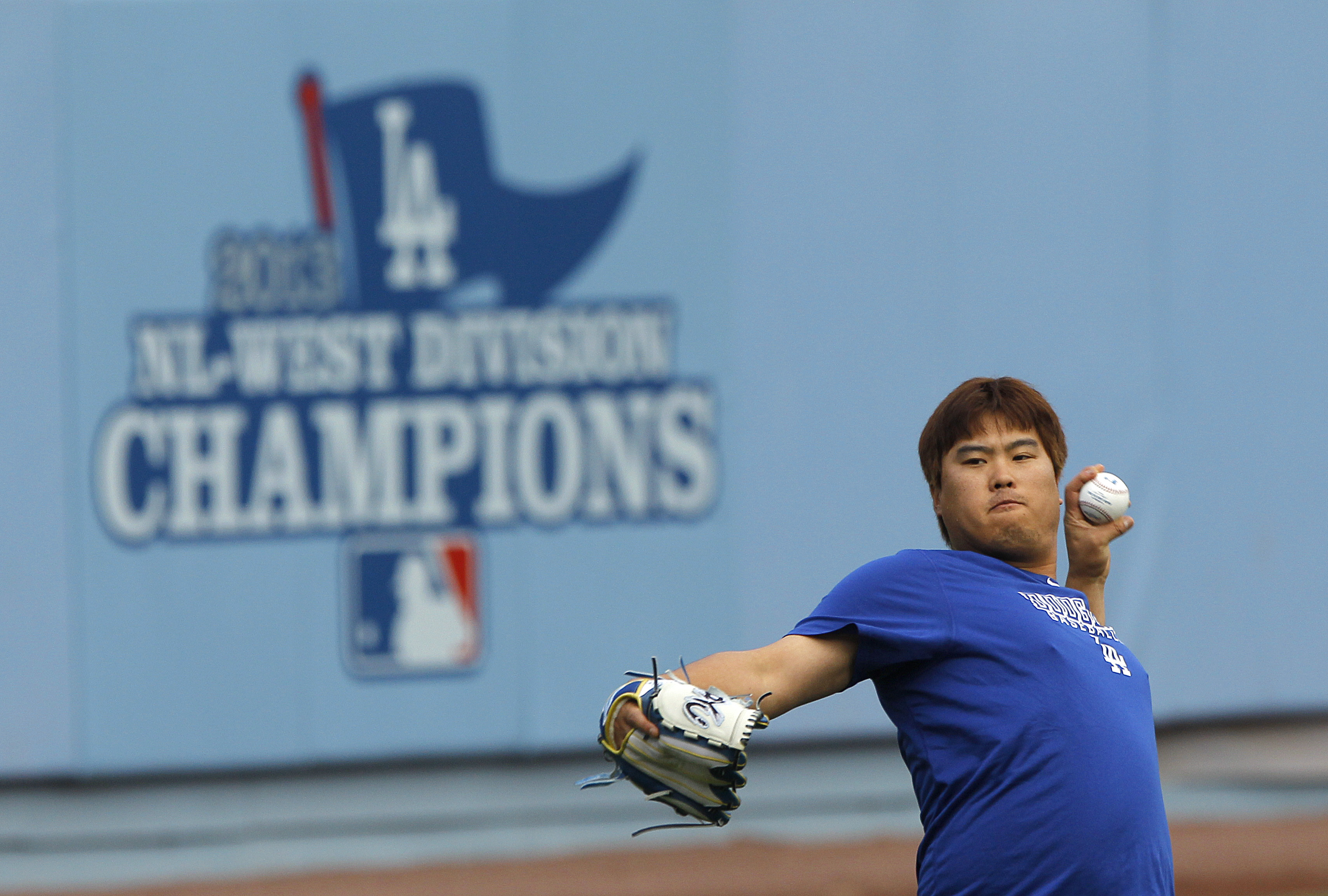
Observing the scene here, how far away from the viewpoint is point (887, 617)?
6.48 ft

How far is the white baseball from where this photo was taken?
2.47m

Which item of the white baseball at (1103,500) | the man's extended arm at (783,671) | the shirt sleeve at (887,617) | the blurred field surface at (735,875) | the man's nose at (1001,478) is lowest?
the blurred field surface at (735,875)

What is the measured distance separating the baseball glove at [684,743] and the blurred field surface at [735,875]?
10.8ft

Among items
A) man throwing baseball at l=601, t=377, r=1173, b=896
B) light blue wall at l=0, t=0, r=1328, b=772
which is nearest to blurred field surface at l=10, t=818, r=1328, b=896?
light blue wall at l=0, t=0, r=1328, b=772

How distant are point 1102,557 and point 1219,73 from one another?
3.83 metres

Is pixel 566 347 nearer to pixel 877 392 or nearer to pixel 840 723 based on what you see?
pixel 877 392

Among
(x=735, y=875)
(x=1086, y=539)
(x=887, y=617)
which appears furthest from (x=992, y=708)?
(x=735, y=875)

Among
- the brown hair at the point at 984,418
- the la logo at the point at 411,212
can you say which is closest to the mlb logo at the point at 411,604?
the la logo at the point at 411,212

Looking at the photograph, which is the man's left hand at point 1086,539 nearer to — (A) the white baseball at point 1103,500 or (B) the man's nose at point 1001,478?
(A) the white baseball at point 1103,500

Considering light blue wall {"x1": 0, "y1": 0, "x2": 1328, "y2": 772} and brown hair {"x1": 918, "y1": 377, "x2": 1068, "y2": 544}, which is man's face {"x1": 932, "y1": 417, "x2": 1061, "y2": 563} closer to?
brown hair {"x1": 918, "y1": 377, "x2": 1068, "y2": 544}

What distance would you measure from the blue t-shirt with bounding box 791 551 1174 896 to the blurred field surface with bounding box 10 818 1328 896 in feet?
10.2

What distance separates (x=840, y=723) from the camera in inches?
212

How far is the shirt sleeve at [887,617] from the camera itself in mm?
1968

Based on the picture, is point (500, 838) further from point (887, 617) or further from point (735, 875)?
point (887, 617)
